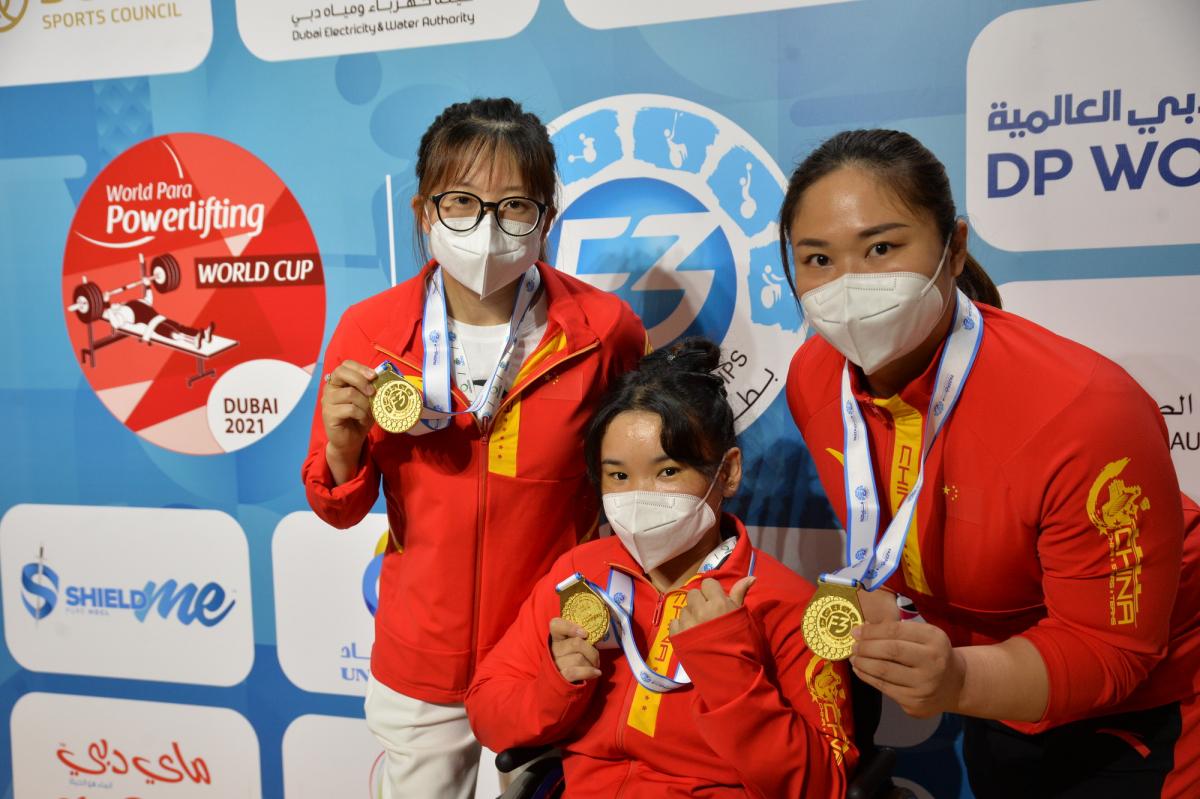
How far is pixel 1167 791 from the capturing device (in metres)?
1.77

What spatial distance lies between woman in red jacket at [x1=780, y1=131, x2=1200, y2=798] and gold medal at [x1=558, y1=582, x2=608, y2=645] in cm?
47

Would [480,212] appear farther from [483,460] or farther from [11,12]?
[11,12]

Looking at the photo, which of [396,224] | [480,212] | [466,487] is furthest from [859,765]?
[396,224]

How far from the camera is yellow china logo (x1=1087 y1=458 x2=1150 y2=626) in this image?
1548 mm

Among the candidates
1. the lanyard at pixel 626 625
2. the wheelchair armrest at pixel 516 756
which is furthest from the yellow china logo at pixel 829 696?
the wheelchair armrest at pixel 516 756

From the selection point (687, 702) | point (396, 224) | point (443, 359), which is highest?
point (396, 224)

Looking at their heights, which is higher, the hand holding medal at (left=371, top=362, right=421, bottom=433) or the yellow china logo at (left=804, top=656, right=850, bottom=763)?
the hand holding medal at (left=371, top=362, right=421, bottom=433)

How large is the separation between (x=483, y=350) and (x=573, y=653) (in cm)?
71

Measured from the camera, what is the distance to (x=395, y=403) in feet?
6.59

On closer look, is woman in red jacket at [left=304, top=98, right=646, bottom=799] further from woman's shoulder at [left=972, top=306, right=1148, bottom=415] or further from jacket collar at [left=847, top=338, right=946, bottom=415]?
woman's shoulder at [left=972, top=306, right=1148, bottom=415]

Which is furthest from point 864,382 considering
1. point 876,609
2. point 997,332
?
point 876,609

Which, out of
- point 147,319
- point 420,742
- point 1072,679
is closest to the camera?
point 1072,679

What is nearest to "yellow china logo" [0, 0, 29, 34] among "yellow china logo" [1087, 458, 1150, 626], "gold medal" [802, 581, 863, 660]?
"gold medal" [802, 581, 863, 660]

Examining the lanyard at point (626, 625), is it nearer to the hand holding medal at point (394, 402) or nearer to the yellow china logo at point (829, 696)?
the yellow china logo at point (829, 696)
